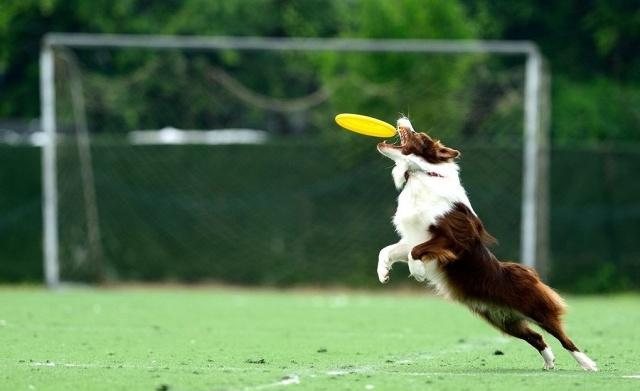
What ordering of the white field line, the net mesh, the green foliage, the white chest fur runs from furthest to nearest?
the green foliage
the net mesh
the white chest fur
the white field line

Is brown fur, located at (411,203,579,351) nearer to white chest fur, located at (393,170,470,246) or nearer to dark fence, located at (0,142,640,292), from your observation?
white chest fur, located at (393,170,470,246)

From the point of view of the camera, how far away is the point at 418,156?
10266 mm

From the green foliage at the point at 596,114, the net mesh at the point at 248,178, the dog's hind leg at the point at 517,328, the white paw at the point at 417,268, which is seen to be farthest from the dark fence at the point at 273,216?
the white paw at the point at 417,268

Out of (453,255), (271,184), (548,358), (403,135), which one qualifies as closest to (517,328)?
(548,358)

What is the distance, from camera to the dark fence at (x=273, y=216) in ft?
74.4

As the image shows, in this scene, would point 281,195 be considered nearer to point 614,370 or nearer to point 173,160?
point 173,160

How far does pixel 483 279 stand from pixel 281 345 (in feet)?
9.94

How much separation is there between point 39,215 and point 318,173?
5407 millimetres

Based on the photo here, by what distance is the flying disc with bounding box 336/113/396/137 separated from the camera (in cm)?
1105

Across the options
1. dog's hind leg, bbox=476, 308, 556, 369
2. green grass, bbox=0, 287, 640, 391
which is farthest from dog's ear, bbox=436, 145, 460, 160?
green grass, bbox=0, 287, 640, 391

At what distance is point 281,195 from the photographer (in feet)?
75.2

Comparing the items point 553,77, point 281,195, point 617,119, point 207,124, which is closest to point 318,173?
point 281,195

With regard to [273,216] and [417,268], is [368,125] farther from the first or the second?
Answer: [273,216]

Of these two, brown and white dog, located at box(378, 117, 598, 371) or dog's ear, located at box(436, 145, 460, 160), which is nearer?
brown and white dog, located at box(378, 117, 598, 371)
